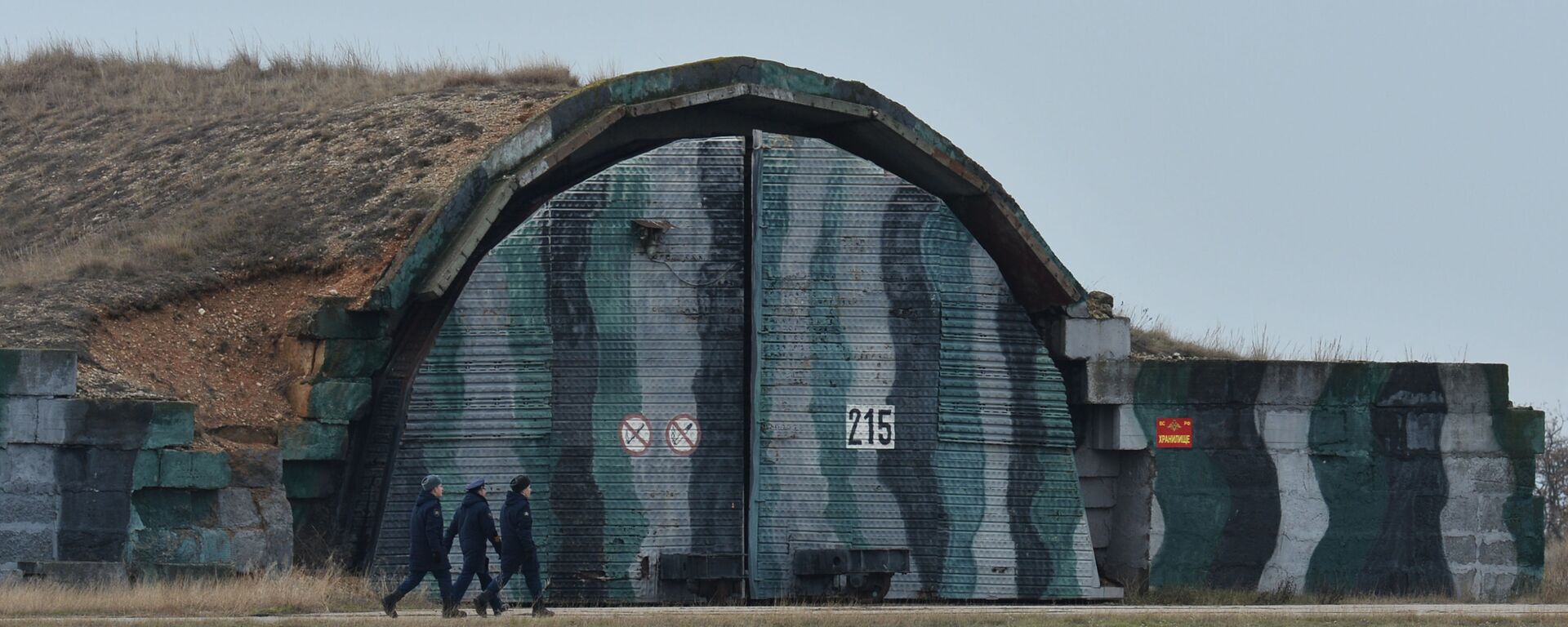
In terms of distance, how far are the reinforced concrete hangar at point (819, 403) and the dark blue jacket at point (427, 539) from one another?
103 inches

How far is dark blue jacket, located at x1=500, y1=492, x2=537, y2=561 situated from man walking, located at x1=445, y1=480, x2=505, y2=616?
10cm

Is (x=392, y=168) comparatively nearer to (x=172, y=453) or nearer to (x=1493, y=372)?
(x=172, y=453)

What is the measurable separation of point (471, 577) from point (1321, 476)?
969 centimetres

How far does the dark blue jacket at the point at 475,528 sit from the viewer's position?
15.9 meters

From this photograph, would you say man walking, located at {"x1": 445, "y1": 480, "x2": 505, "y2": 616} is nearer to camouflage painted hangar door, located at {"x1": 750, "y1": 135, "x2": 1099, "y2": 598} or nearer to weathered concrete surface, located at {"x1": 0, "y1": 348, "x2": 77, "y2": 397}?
camouflage painted hangar door, located at {"x1": 750, "y1": 135, "x2": 1099, "y2": 598}

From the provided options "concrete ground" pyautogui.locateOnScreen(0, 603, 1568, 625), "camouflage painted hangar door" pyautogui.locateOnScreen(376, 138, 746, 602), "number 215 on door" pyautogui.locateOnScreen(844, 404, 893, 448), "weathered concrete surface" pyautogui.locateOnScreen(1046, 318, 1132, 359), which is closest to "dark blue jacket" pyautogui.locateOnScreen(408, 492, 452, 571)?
"concrete ground" pyautogui.locateOnScreen(0, 603, 1568, 625)

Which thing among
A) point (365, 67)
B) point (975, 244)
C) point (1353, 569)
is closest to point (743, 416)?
point (975, 244)

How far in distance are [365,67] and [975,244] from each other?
16.5 meters

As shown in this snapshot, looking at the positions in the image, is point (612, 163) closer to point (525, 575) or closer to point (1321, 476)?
point (525, 575)

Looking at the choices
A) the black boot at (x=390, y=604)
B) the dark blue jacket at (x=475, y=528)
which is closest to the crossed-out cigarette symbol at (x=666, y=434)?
the dark blue jacket at (x=475, y=528)

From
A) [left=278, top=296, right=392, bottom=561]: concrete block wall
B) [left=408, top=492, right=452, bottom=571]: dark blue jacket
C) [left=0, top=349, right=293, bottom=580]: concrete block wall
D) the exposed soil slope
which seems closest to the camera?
[left=408, top=492, right=452, bottom=571]: dark blue jacket

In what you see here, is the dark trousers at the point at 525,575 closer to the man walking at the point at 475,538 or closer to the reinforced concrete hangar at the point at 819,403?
the man walking at the point at 475,538

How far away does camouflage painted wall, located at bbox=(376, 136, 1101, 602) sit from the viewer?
744 inches

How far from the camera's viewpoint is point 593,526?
742 inches
